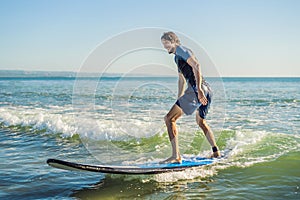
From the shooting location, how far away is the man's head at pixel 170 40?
587 centimetres

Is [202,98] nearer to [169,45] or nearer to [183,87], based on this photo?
[183,87]

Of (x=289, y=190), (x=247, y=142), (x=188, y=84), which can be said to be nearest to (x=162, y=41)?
(x=188, y=84)

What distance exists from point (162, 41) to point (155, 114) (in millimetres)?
9316

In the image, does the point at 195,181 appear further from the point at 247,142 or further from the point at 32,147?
the point at 32,147

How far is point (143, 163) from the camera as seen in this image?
6.57 metres

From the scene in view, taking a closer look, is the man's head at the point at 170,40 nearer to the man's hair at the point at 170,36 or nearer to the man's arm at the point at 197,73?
the man's hair at the point at 170,36

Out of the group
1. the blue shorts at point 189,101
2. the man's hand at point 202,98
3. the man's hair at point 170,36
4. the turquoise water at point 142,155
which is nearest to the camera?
the turquoise water at point 142,155

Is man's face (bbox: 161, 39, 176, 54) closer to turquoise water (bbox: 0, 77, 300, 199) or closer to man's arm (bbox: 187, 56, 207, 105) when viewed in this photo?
man's arm (bbox: 187, 56, 207, 105)

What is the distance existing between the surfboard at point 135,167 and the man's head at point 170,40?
2084 millimetres

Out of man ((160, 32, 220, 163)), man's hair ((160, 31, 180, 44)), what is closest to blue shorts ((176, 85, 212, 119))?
man ((160, 32, 220, 163))

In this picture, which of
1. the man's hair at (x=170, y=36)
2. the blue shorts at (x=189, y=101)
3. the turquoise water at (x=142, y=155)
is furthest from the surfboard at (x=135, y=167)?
the man's hair at (x=170, y=36)

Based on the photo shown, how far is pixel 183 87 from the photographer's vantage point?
20.8 feet

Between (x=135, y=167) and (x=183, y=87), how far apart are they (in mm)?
1678

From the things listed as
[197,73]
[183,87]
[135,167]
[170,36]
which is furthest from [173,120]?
[170,36]
